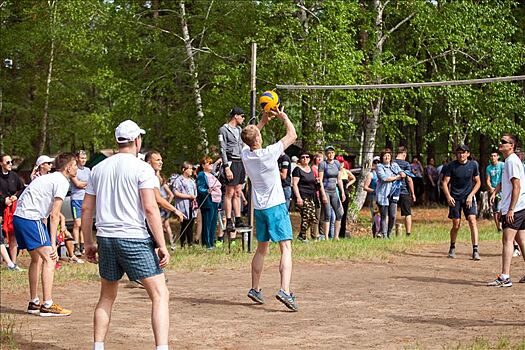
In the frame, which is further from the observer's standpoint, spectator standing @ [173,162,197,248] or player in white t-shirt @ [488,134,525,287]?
spectator standing @ [173,162,197,248]

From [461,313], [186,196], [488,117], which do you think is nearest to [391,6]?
[488,117]

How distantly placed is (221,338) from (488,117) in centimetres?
1851

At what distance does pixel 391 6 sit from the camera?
25.7 meters

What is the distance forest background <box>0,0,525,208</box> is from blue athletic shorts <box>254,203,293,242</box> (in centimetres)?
1178

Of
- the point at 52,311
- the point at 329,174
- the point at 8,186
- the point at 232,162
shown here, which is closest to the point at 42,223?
the point at 52,311

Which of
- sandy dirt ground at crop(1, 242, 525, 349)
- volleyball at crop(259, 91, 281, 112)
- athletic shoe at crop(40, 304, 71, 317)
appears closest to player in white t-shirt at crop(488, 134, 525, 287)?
sandy dirt ground at crop(1, 242, 525, 349)

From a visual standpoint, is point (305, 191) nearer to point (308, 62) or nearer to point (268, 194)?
point (308, 62)

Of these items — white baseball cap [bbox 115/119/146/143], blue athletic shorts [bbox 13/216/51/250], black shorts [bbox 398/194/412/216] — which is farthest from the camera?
black shorts [bbox 398/194/412/216]

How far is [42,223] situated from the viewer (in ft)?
32.7

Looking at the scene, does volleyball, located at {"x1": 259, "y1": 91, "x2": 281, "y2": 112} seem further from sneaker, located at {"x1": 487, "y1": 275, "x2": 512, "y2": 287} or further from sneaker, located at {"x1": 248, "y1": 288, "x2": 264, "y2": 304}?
sneaker, located at {"x1": 487, "y1": 275, "x2": 512, "y2": 287}

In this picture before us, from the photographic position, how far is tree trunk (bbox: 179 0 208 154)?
25656 millimetres

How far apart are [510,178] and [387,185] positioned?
23.6 feet

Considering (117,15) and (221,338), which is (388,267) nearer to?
(221,338)

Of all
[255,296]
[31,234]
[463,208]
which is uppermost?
[463,208]
